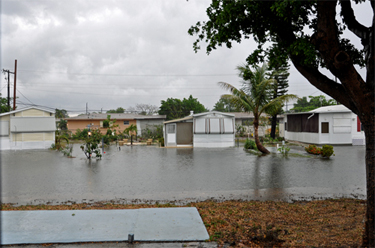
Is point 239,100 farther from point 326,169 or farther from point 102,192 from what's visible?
point 102,192

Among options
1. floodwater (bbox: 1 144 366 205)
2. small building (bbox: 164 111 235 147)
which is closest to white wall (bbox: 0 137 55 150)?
small building (bbox: 164 111 235 147)

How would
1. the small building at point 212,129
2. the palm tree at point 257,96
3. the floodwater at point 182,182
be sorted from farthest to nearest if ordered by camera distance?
the small building at point 212,129, the palm tree at point 257,96, the floodwater at point 182,182

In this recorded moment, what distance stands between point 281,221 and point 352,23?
3.81 metres

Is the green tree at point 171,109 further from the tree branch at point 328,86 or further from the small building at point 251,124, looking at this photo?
the tree branch at point 328,86

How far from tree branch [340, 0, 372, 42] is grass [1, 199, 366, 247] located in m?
3.22

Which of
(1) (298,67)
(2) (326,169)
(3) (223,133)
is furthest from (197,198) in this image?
(3) (223,133)

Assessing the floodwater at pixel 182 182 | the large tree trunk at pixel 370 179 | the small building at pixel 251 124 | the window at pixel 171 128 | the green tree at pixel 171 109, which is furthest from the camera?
the green tree at pixel 171 109

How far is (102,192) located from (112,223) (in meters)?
3.51

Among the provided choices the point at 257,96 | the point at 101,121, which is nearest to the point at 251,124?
the point at 257,96

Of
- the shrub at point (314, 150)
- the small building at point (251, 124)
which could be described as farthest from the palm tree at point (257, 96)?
the small building at point (251, 124)

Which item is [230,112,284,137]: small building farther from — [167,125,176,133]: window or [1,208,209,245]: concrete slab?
[1,208,209,245]: concrete slab

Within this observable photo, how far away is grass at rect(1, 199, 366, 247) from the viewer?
439 centimetres

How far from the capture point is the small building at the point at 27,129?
77.5 feet

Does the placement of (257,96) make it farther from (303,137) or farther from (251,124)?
(251,124)
